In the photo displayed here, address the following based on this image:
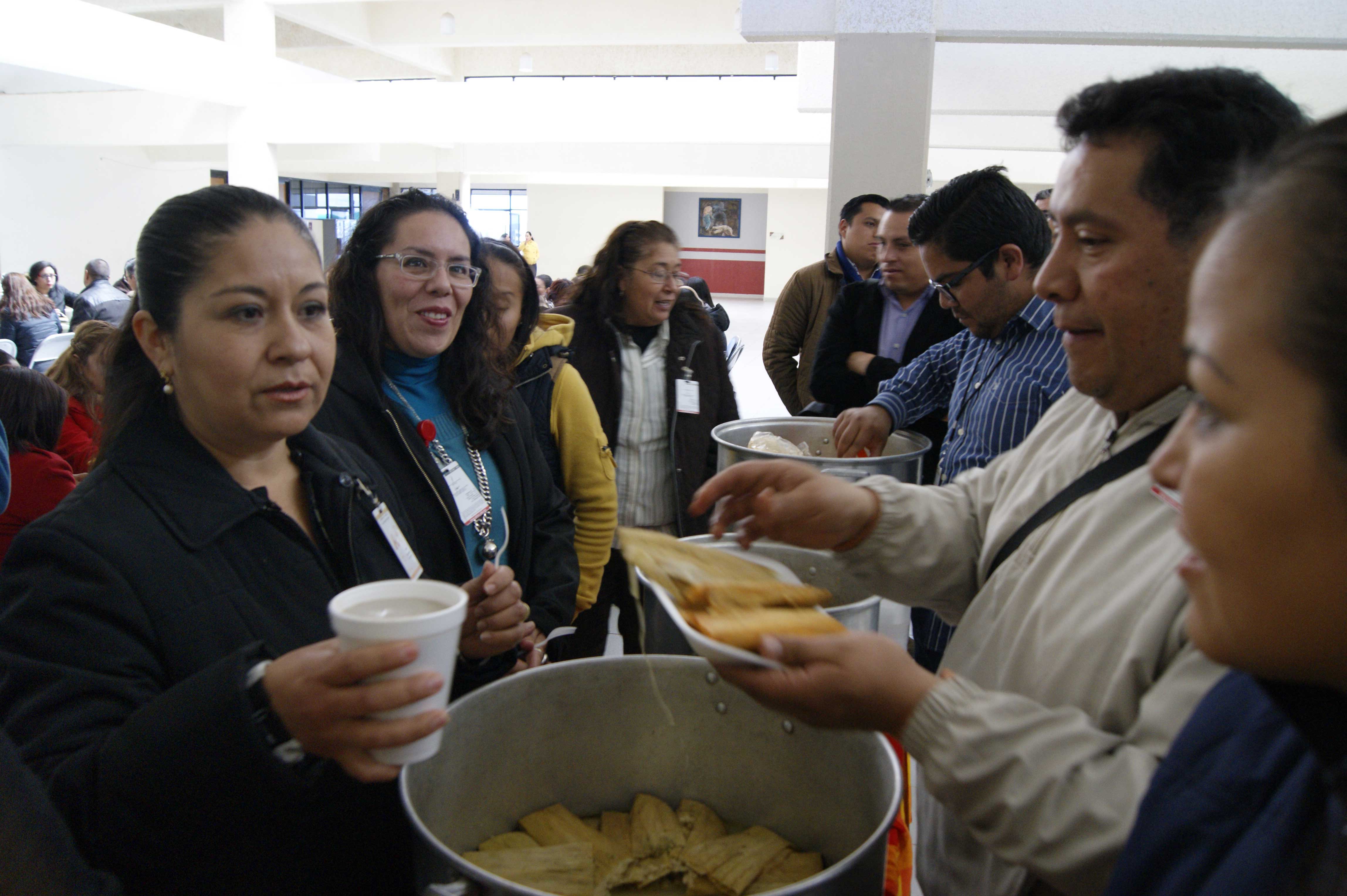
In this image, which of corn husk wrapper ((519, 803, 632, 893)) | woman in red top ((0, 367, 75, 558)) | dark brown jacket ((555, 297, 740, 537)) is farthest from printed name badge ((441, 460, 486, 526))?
woman in red top ((0, 367, 75, 558))

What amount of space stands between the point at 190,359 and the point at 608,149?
1877 cm

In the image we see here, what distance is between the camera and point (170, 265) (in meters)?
1.29

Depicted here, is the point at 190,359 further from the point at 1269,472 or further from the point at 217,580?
the point at 1269,472

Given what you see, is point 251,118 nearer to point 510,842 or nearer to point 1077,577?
point 510,842

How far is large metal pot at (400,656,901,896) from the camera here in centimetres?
124

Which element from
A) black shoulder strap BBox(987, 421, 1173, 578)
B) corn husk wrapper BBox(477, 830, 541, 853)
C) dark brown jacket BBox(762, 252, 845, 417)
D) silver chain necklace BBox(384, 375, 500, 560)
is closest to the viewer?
black shoulder strap BBox(987, 421, 1173, 578)

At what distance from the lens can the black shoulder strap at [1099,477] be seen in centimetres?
110

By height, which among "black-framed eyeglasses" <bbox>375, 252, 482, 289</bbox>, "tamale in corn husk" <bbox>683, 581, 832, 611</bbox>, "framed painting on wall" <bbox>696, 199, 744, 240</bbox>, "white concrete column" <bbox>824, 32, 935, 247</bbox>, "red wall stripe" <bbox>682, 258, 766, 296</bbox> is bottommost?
"tamale in corn husk" <bbox>683, 581, 832, 611</bbox>

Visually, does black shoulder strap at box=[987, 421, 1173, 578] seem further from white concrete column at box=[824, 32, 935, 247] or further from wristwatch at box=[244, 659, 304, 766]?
white concrete column at box=[824, 32, 935, 247]

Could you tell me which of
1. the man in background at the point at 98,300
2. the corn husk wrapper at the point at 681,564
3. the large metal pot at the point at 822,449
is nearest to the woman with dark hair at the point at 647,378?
the large metal pot at the point at 822,449

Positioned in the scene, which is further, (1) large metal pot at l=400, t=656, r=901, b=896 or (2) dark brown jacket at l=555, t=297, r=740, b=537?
(2) dark brown jacket at l=555, t=297, r=740, b=537

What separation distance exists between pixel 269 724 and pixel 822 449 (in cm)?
223

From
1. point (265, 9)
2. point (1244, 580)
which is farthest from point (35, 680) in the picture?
point (265, 9)

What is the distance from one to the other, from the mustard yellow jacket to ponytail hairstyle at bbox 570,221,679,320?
0.57 meters
